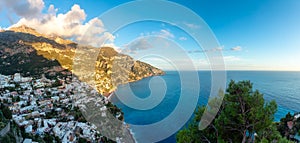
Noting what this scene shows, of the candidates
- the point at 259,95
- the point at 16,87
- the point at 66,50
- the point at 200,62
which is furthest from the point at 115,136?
the point at 66,50

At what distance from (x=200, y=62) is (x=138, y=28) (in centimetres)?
170

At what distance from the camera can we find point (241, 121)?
2805 millimetres

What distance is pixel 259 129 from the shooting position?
2.78 meters

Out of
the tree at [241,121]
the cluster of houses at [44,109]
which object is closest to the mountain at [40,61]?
the cluster of houses at [44,109]

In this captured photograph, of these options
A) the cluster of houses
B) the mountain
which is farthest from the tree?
the mountain

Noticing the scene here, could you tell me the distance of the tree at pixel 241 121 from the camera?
273 cm

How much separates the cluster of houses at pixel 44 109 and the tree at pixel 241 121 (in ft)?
25.8

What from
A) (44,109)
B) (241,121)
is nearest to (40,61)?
(44,109)

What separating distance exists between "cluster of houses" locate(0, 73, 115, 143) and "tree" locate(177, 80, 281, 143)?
785 cm

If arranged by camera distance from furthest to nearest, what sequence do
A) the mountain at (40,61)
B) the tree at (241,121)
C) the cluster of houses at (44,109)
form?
the mountain at (40,61), the cluster of houses at (44,109), the tree at (241,121)

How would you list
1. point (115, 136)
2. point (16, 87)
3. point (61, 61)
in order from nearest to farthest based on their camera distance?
point (115, 136) → point (16, 87) → point (61, 61)

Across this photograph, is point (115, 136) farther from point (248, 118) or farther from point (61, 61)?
point (61, 61)

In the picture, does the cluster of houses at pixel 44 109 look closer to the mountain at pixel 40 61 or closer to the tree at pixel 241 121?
the mountain at pixel 40 61

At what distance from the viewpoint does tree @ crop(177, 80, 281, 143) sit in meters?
2.73
